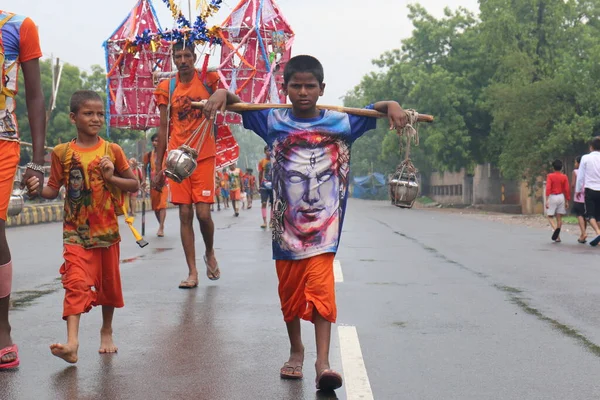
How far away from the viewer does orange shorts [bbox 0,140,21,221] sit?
16.5 ft

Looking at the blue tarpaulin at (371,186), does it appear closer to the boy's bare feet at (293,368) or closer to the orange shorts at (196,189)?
the orange shorts at (196,189)

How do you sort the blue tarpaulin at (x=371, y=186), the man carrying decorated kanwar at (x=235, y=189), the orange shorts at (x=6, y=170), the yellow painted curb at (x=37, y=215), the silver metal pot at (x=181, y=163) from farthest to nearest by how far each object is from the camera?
1. the blue tarpaulin at (x=371, y=186)
2. the man carrying decorated kanwar at (x=235, y=189)
3. the yellow painted curb at (x=37, y=215)
4. the silver metal pot at (x=181, y=163)
5. the orange shorts at (x=6, y=170)

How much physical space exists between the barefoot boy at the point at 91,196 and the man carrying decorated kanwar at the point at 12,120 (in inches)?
8.2

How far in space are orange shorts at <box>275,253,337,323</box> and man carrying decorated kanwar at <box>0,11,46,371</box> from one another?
1.51m

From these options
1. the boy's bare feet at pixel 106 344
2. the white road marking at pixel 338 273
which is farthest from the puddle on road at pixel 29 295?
the white road marking at pixel 338 273

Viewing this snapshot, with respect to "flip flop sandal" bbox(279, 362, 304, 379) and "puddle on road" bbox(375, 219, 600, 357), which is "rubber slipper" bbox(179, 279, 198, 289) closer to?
"puddle on road" bbox(375, 219, 600, 357)

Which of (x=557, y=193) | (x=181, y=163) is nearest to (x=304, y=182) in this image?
(x=181, y=163)

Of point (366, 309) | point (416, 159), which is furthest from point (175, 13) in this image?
point (416, 159)

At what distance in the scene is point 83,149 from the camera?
5469mm

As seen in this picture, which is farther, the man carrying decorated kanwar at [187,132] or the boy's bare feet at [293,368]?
the man carrying decorated kanwar at [187,132]

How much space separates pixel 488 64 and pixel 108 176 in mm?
39997

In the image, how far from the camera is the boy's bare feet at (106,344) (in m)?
5.54

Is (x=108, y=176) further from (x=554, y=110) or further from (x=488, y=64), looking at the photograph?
(x=488, y=64)

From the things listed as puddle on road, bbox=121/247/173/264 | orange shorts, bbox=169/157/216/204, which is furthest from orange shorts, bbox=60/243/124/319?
puddle on road, bbox=121/247/173/264
